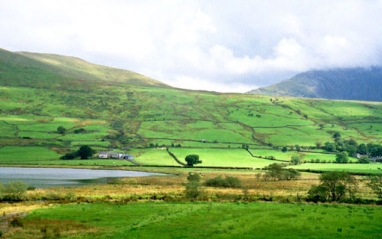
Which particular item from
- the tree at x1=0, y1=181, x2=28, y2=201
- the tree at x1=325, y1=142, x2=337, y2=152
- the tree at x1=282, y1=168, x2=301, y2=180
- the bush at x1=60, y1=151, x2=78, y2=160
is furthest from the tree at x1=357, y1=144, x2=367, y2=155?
the tree at x1=0, y1=181, x2=28, y2=201

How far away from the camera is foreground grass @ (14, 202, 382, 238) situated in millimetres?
31578

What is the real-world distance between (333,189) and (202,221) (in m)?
30.5

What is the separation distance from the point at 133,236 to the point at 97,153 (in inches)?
5715

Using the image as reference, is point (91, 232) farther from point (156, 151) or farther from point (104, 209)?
point (156, 151)

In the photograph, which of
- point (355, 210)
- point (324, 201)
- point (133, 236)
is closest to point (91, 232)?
point (133, 236)

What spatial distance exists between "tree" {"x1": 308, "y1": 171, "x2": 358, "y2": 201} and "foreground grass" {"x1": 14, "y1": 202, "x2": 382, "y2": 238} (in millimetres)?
9206

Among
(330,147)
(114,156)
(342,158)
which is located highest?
(330,147)

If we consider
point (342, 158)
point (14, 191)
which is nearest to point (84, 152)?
point (14, 191)

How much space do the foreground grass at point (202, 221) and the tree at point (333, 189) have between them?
9206 mm

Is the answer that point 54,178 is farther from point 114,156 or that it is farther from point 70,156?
point 114,156

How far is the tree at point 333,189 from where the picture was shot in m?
57.4

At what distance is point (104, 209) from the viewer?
46000 mm

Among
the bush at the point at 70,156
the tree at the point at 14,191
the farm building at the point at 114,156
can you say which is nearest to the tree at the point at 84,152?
the bush at the point at 70,156

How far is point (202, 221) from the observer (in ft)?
123
